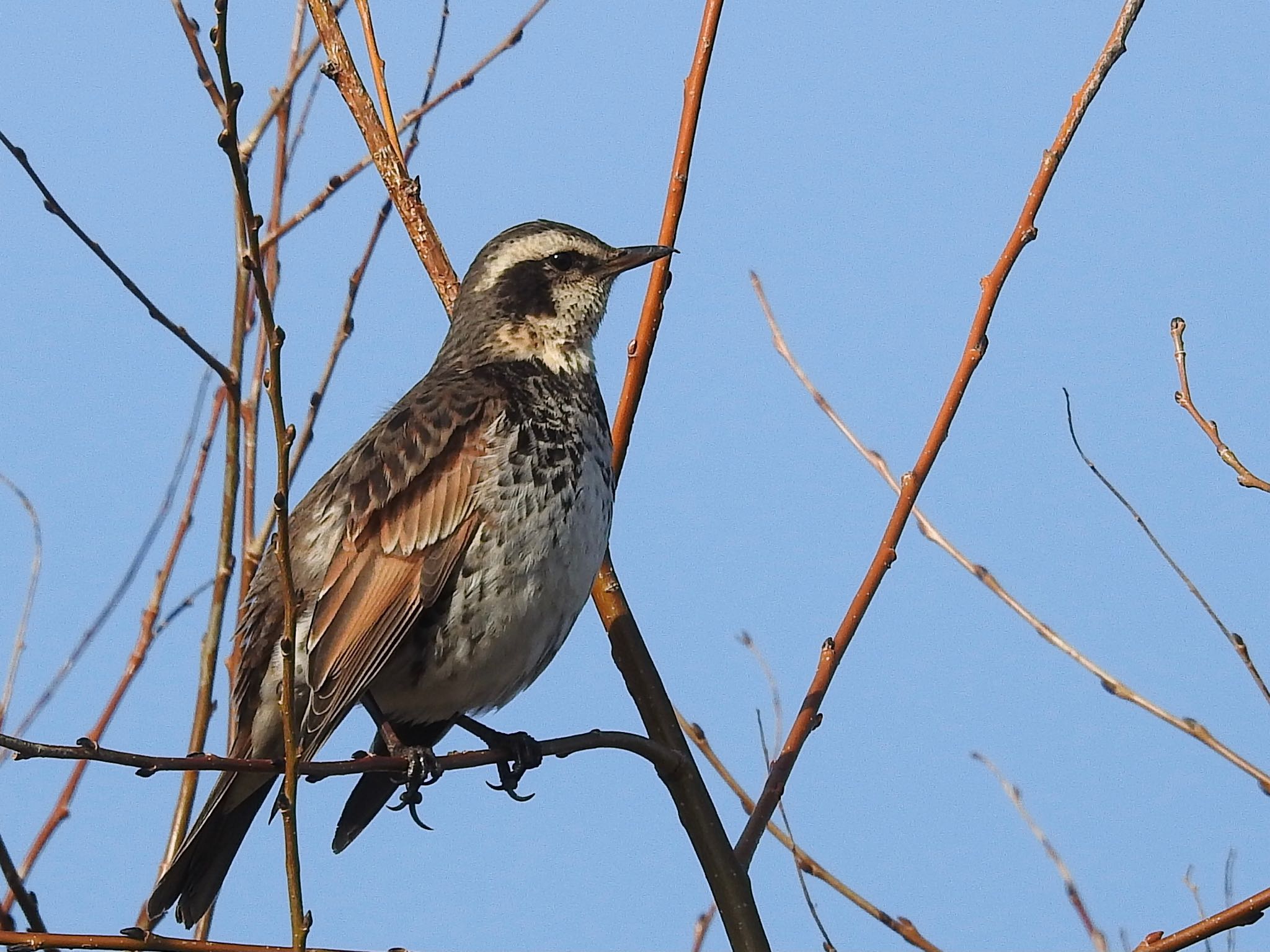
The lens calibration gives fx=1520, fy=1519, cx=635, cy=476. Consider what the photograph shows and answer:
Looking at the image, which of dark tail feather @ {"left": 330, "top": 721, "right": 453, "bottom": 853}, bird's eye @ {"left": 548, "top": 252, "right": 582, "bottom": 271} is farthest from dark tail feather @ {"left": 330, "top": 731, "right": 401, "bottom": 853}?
bird's eye @ {"left": 548, "top": 252, "right": 582, "bottom": 271}

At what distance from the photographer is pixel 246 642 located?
4.99m

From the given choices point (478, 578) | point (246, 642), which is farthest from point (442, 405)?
point (246, 642)

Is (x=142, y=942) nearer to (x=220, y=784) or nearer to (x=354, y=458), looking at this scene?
(x=220, y=784)

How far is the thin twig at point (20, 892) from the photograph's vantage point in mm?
3250

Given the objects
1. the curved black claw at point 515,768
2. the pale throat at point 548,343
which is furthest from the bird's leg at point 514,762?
the pale throat at point 548,343

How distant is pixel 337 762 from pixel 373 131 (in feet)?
8.55

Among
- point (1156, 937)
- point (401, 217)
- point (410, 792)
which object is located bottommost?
point (1156, 937)

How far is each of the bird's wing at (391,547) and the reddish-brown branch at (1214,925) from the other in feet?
7.67

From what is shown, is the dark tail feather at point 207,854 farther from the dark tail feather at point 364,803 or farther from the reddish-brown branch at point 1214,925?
the reddish-brown branch at point 1214,925

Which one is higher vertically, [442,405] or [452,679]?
[442,405]

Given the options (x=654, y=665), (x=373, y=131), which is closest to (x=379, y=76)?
(x=373, y=131)

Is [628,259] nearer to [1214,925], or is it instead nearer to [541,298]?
[541,298]

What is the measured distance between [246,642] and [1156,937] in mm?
2954

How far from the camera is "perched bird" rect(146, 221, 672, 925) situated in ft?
15.3
